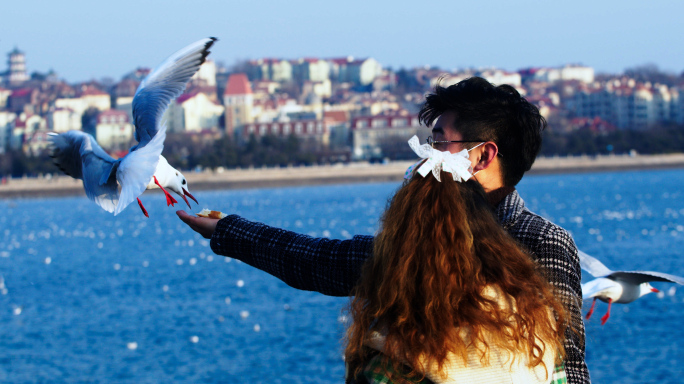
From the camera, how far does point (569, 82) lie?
317 ft

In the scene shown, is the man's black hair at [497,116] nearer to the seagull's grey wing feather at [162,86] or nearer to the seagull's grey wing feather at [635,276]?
the seagull's grey wing feather at [162,86]

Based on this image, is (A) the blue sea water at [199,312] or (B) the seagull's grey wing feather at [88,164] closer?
(B) the seagull's grey wing feather at [88,164]

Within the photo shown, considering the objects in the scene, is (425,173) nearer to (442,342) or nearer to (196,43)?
(442,342)

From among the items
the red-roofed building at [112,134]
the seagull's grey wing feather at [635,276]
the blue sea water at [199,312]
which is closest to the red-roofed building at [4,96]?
the red-roofed building at [112,134]

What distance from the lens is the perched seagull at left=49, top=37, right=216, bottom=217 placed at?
1562 mm

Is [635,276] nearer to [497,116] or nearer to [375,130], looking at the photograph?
[497,116]

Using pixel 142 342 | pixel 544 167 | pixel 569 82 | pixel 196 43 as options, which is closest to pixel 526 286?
pixel 196 43

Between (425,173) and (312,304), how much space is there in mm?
10918

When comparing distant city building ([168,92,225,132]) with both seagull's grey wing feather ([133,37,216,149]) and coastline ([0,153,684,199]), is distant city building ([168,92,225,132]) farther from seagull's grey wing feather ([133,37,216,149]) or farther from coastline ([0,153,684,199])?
seagull's grey wing feather ([133,37,216,149])

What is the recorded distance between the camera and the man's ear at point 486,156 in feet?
4.77

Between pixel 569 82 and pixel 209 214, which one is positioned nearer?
pixel 209 214

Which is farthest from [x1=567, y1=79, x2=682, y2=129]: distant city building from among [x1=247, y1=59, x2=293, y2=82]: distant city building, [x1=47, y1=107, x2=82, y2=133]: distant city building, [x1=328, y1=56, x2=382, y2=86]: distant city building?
[x1=47, y1=107, x2=82, y2=133]: distant city building

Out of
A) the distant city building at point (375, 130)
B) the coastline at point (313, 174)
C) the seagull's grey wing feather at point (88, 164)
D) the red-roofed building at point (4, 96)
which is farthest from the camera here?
the red-roofed building at point (4, 96)

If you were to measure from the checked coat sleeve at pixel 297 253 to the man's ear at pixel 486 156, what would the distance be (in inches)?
9.2
